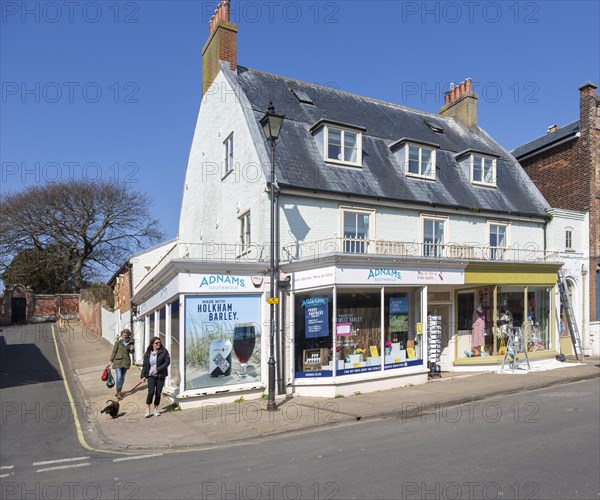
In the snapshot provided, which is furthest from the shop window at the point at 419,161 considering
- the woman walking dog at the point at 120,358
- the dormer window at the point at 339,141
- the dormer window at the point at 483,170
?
the woman walking dog at the point at 120,358

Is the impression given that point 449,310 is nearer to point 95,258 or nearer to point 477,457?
point 477,457

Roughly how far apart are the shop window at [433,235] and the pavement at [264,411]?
165 inches

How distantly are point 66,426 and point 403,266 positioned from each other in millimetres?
9499

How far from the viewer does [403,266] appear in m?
14.8

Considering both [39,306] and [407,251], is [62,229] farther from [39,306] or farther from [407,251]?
[407,251]

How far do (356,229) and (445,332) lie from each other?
474 cm

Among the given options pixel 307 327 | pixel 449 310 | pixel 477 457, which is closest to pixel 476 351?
pixel 449 310

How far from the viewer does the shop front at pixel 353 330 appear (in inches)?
541

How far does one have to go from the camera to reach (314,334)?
1402cm

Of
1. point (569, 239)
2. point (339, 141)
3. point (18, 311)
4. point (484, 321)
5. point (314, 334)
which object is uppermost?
point (339, 141)

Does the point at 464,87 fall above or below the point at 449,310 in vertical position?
above

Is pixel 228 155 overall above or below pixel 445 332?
above

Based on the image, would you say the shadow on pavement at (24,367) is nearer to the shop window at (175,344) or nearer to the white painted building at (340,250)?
the white painted building at (340,250)

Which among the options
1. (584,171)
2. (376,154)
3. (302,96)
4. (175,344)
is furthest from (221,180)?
(584,171)
